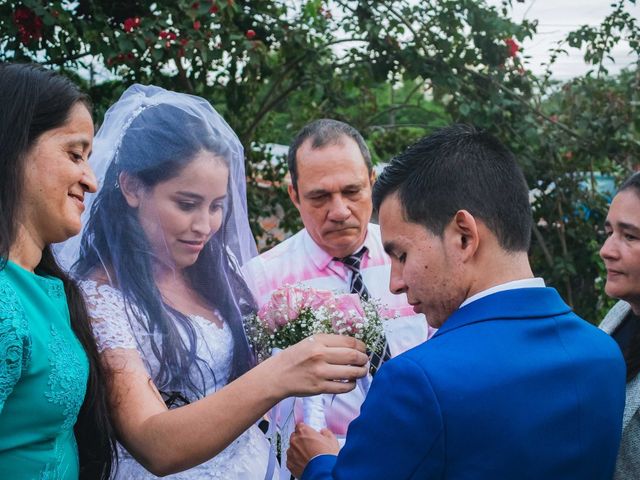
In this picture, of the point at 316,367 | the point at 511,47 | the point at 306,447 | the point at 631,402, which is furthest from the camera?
the point at 511,47

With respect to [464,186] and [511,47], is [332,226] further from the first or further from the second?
[511,47]

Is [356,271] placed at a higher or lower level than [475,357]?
lower

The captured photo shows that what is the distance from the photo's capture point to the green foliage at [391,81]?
5555 mm

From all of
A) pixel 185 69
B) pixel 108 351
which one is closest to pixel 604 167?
pixel 185 69

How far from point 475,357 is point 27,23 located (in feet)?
13.1

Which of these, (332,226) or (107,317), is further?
(332,226)

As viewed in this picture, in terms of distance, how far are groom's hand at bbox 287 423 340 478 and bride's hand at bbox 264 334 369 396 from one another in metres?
0.20

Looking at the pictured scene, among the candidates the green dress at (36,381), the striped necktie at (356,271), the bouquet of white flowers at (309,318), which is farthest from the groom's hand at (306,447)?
the striped necktie at (356,271)

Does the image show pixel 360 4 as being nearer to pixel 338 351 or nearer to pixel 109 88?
pixel 109 88

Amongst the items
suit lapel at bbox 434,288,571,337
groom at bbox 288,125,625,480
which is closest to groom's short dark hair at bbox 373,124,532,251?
groom at bbox 288,125,625,480

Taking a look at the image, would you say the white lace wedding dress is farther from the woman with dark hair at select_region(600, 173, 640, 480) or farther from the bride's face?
the woman with dark hair at select_region(600, 173, 640, 480)

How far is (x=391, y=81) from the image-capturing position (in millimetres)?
6656

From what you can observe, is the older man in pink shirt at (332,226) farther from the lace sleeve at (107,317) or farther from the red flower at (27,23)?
the red flower at (27,23)

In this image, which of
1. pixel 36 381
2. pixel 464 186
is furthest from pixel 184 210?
pixel 464 186
